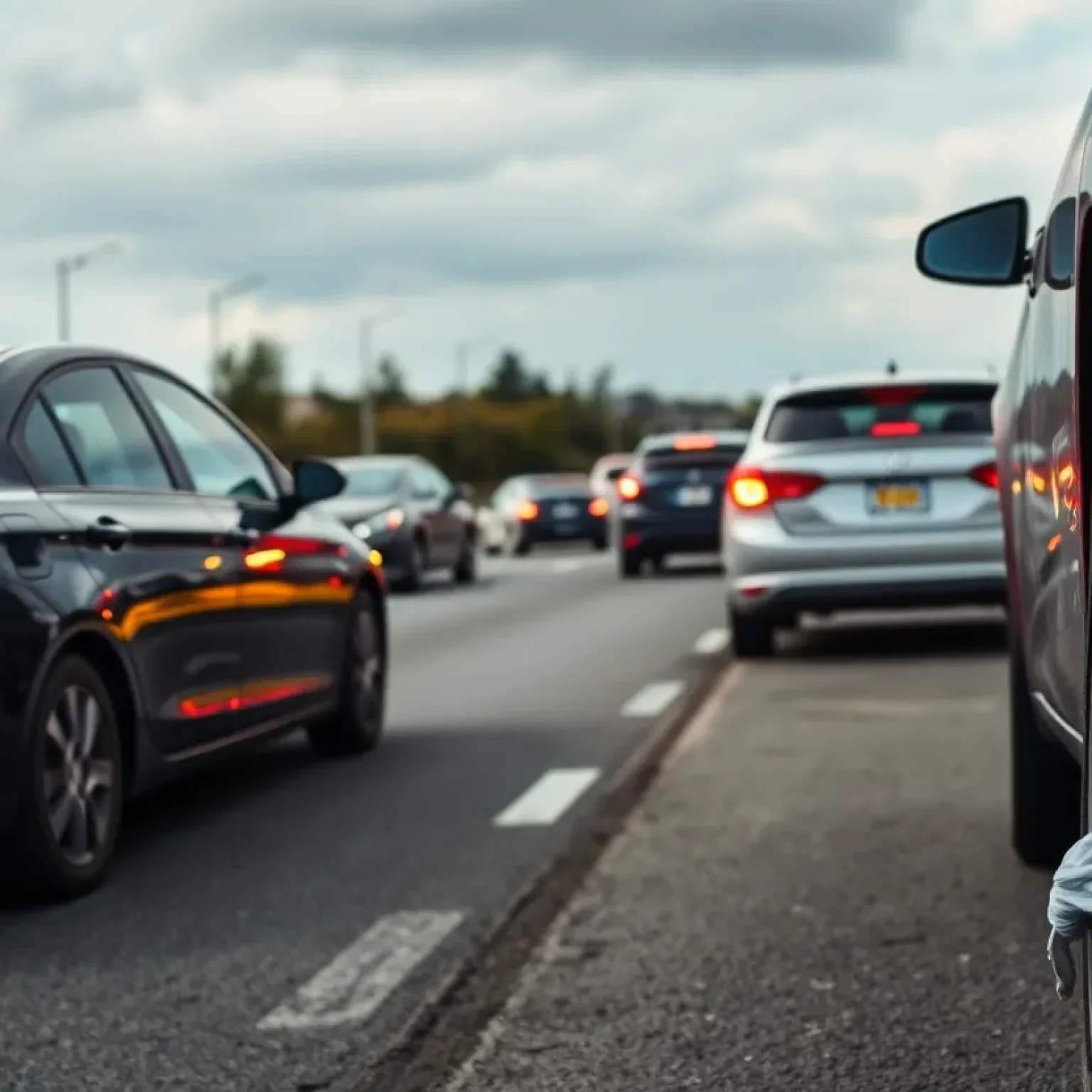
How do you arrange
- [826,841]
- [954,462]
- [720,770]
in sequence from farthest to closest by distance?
[954,462], [720,770], [826,841]

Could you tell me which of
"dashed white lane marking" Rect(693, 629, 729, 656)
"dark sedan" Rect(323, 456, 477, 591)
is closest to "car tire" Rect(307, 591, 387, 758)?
"dashed white lane marking" Rect(693, 629, 729, 656)

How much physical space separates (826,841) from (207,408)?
262 cm

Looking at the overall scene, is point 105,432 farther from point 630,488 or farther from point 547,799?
point 630,488

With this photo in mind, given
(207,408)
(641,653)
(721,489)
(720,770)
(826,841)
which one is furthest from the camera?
(721,489)

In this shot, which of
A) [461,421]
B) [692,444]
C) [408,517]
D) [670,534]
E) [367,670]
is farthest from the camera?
[461,421]

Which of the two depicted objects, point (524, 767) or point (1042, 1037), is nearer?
point (1042, 1037)

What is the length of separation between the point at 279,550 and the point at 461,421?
9517cm

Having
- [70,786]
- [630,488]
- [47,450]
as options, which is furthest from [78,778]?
[630,488]

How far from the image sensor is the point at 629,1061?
14.8 feet

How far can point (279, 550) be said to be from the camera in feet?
27.3

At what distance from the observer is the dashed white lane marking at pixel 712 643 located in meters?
14.8

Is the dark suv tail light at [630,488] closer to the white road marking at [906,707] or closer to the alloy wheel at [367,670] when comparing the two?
the white road marking at [906,707]

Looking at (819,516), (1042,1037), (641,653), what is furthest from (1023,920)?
(641,653)

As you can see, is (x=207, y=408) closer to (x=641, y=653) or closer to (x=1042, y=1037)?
(x=1042, y=1037)
